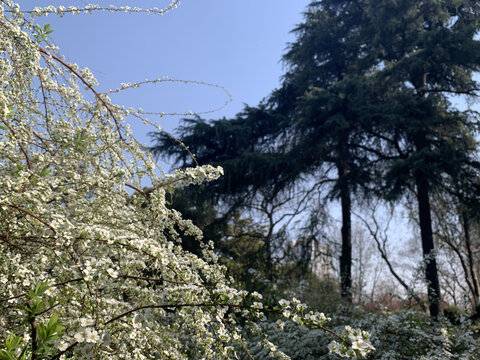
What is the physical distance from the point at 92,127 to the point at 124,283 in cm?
125

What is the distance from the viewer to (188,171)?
2.72 metres

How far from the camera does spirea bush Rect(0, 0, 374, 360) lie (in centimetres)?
178

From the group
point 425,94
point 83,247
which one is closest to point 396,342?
point 83,247

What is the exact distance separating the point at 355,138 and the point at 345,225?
2.30 m

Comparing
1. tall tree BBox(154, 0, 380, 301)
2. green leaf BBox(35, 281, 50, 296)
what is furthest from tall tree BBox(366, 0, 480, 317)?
green leaf BBox(35, 281, 50, 296)

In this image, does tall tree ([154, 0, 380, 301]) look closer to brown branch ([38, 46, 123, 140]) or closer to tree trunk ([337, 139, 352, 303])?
tree trunk ([337, 139, 352, 303])

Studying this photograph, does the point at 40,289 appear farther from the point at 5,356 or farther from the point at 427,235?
the point at 427,235

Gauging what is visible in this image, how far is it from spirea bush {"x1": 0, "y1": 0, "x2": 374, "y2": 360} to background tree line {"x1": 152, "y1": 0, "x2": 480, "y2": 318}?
650 centimetres

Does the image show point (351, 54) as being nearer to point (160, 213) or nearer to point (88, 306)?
point (160, 213)

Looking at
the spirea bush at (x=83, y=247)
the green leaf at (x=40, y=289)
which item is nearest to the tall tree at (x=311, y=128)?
the spirea bush at (x=83, y=247)

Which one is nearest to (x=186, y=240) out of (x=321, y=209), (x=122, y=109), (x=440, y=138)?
(x=321, y=209)

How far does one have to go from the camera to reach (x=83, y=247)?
219 centimetres

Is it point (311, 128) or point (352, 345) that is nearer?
point (352, 345)

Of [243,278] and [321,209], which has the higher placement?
[321,209]
